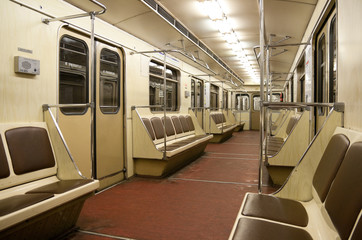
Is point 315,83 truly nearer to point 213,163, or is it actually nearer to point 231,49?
point 213,163

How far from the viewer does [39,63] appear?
111 inches

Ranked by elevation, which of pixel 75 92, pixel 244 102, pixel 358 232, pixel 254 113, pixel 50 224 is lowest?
pixel 50 224

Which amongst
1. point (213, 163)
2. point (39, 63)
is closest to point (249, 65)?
point (213, 163)

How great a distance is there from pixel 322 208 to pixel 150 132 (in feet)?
11.9

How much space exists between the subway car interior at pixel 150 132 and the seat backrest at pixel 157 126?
3 centimetres

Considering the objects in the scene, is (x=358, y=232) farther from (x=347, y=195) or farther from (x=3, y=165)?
(x=3, y=165)

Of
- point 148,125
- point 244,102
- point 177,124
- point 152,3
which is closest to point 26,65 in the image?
point 152,3

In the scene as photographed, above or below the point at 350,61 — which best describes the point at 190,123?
below

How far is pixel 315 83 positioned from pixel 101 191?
345cm

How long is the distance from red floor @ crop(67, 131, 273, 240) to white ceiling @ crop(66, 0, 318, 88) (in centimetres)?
246

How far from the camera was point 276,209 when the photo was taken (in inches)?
68.2

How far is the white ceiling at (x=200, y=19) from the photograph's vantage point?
12.1ft

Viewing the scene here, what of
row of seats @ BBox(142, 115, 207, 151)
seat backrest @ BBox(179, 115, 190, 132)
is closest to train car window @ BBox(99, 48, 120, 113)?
row of seats @ BBox(142, 115, 207, 151)

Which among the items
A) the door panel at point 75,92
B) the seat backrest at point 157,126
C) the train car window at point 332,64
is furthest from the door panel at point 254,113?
the door panel at point 75,92
